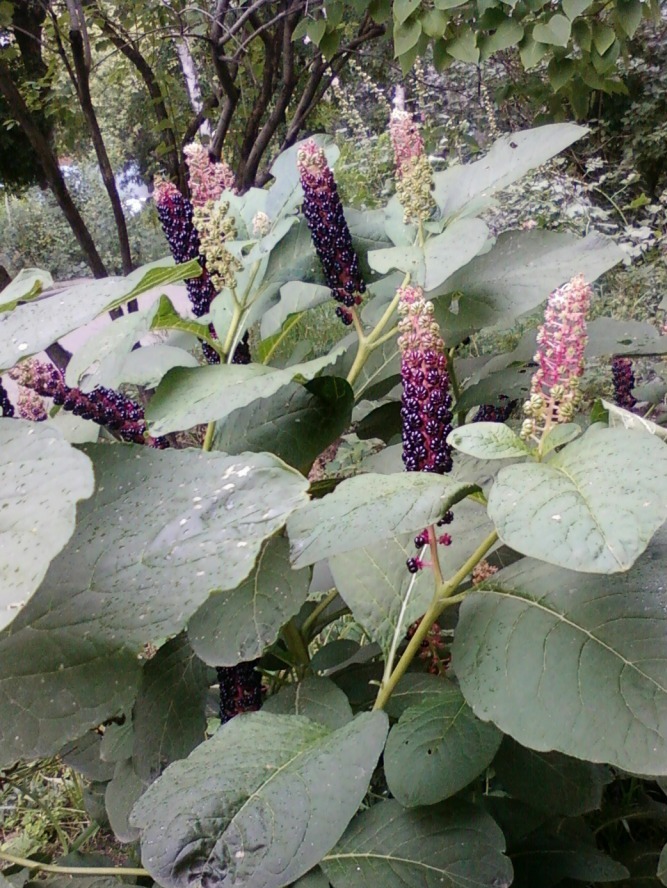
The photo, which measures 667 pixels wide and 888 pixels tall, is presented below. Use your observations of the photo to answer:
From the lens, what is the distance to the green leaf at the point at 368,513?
46 cm

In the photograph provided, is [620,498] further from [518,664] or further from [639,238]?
[639,238]

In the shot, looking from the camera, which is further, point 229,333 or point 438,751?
point 229,333

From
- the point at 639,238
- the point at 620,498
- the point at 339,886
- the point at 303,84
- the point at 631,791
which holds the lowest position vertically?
the point at 639,238

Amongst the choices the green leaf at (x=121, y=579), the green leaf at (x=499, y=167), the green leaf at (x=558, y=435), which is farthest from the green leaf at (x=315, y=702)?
the green leaf at (x=499, y=167)

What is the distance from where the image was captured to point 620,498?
430mm

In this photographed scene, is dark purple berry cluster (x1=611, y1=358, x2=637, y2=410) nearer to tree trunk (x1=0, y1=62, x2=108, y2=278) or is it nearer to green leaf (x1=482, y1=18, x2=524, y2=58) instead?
green leaf (x1=482, y1=18, x2=524, y2=58)

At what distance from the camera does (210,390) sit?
682 mm

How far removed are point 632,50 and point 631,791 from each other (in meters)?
6.10

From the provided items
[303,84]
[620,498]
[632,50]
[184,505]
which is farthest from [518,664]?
[632,50]

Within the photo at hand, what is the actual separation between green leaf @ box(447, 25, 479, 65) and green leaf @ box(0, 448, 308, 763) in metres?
1.76

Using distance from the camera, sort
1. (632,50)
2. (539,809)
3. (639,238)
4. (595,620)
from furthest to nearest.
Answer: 1. (632,50)
2. (639,238)
3. (539,809)
4. (595,620)

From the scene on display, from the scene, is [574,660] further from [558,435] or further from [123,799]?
[123,799]

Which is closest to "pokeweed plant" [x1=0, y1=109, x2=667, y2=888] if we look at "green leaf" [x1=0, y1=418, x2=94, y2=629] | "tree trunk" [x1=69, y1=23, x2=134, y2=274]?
"green leaf" [x1=0, y1=418, x2=94, y2=629]

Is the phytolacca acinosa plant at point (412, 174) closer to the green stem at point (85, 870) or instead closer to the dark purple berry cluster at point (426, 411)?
the dark purple berry cluster at point (426, 411)
